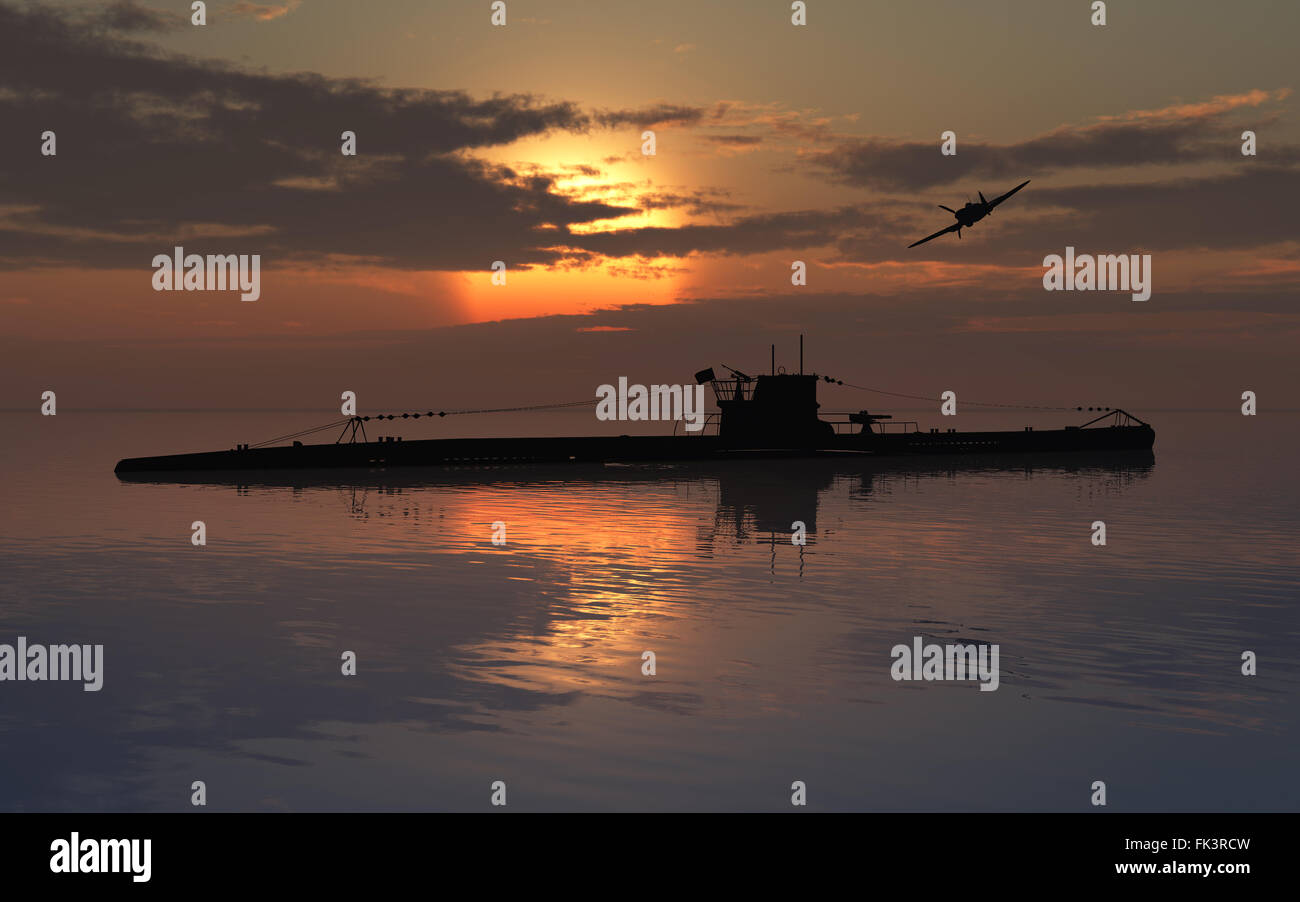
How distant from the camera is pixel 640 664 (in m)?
18.6

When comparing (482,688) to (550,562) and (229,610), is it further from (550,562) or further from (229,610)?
(550,562)

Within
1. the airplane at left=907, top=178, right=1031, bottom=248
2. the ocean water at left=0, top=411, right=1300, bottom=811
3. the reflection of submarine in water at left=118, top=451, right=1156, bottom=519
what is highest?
the airplane at left=907, top=178, right=1031, bottom=248

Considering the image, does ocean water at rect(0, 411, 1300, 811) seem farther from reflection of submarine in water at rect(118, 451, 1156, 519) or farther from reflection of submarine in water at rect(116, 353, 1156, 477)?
reflection of submarine in water at rect(116, 353, 1156, 477)

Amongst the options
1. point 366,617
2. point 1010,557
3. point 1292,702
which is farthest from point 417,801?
point 1010,557

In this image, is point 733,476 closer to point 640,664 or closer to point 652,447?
point 652,447

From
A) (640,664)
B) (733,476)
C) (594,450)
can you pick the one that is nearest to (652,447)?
(594,450)

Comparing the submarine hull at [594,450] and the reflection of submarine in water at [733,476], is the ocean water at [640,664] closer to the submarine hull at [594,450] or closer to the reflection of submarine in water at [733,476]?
the reflection of submarine in water at [733,476]

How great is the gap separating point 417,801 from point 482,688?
15.8 feet

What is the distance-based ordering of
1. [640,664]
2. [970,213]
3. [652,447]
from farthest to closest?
1. [652,447]
2. [970,213]
3. [640,664]

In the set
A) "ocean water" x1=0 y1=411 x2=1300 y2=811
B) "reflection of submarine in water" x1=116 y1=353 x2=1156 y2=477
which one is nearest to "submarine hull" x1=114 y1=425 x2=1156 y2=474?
"reflection of submarine in water" x1=116 y1=353 x2=1156 y2=477

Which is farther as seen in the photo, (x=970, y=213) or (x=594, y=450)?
(x=594, y=450)

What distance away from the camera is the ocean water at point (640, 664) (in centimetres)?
1320

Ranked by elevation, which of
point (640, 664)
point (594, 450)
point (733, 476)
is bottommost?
point (640, 664)

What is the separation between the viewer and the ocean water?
13.2 m
